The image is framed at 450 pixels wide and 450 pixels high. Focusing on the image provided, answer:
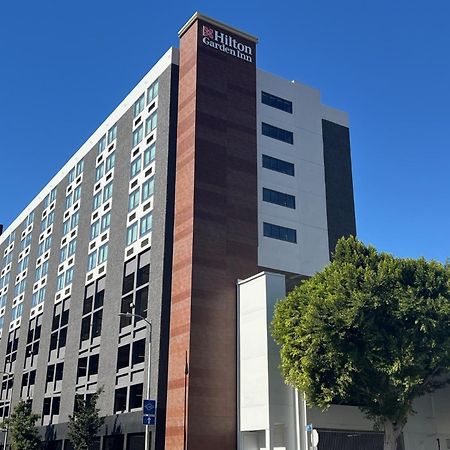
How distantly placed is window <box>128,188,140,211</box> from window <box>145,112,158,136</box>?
5.54 m

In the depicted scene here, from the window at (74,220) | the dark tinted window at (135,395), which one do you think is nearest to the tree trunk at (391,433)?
the dark tinted window at (135,395)

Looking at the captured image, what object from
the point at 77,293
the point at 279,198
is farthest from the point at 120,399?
the point at 279,198

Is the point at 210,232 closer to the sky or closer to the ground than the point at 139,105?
closer to the ground

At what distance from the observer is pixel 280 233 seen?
168 ft

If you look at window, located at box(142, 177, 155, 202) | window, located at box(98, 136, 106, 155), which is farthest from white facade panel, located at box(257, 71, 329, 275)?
window, located at box(98, 136, 106, 155)

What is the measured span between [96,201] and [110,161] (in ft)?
14.9

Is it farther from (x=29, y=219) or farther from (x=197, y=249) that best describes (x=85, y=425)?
(x=29, y=219)

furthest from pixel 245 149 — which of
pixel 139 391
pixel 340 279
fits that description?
pixel 139 391

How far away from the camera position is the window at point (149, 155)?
53.7 meters

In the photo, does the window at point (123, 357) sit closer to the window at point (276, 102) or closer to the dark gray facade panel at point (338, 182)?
the dark gray facade panel at point (338, 182)

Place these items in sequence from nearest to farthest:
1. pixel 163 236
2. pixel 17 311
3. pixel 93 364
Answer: pixel 163 236, pixel 93 364, pixel 17 311

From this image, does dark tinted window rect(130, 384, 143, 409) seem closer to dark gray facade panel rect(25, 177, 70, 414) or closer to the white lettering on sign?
dark gray facade panel rect(25, 177, 70, 414)

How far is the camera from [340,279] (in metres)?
36.8

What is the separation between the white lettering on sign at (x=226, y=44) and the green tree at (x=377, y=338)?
81.3ft
